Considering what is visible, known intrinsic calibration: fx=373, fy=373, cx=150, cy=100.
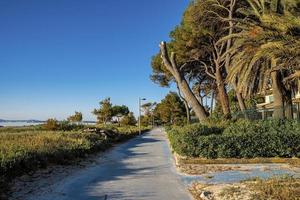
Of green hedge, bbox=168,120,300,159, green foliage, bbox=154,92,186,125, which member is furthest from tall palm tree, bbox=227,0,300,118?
green foliage, bbox=154,92,186,125

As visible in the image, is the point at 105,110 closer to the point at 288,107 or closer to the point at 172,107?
the point at 172,107

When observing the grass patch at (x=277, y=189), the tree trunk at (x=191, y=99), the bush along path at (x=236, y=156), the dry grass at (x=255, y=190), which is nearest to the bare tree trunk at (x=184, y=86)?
the tree trunk at (x=191, y=99)

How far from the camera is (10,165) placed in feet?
34.4

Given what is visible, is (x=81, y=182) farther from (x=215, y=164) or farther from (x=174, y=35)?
(x=174, y=35)

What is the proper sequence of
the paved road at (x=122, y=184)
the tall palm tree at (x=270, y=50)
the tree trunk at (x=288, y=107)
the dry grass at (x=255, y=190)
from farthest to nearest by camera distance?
the tree trunk at (x=288, y=107)
the tall palm tree at (x=270, y=50)
the paved road at (x=122, y=184)
the dry grass at (x=255, y=190)

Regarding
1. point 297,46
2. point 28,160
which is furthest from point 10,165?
point 297,46

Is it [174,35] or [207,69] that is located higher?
[174,35]

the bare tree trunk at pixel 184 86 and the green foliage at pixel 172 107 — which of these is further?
the green foliage at pixel 172 107

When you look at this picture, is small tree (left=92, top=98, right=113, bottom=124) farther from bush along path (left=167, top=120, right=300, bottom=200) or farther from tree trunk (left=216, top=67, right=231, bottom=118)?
bush along path (left=167, top=120, right=300, bottom=200)

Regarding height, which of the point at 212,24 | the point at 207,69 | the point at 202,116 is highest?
the point at 212,24

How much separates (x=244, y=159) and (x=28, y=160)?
8005 mm

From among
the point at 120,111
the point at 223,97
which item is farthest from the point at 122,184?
the point at 120,111

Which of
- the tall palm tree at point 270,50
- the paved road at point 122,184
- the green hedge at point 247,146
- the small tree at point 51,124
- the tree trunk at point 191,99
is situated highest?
the tall palm tree at point 270,50

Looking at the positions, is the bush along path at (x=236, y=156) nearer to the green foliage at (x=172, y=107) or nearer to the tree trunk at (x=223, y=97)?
the tree trunk at (x=223, y=97)
